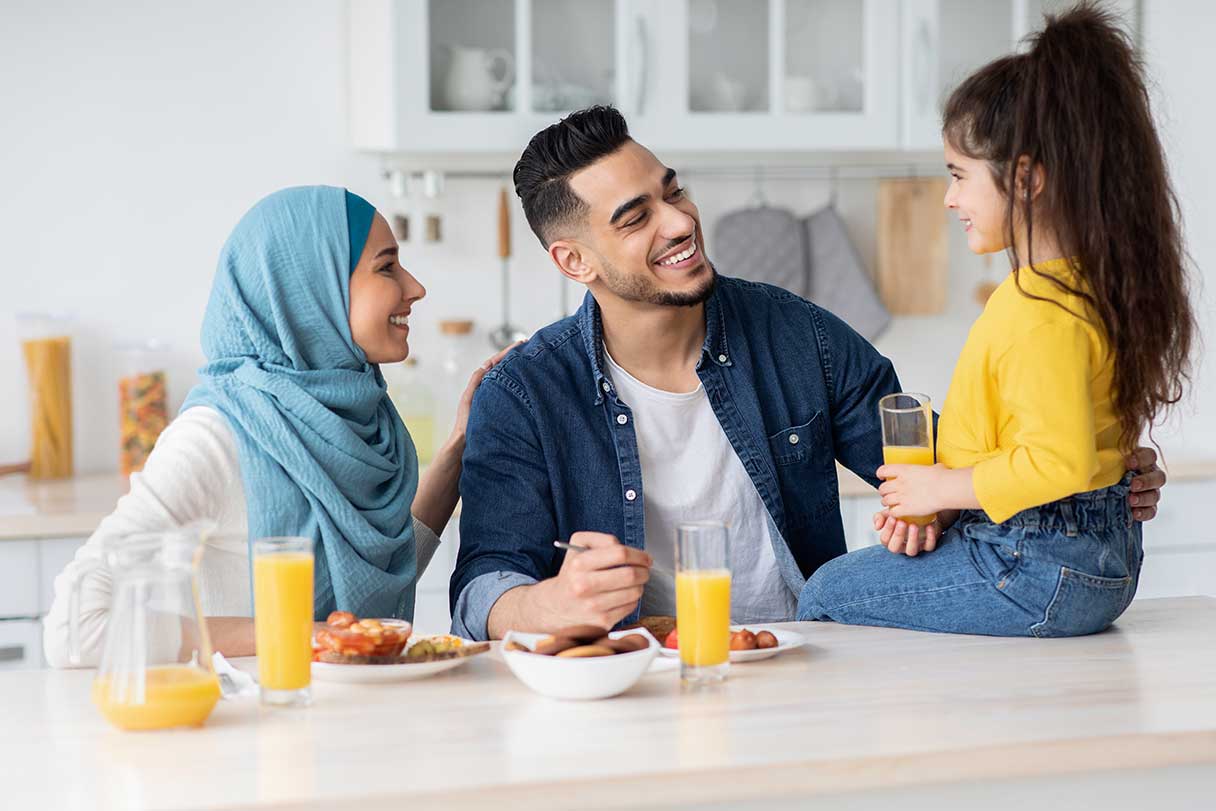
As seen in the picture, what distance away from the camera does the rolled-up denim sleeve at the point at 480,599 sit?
6.14 feet

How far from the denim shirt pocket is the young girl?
16.3 inches

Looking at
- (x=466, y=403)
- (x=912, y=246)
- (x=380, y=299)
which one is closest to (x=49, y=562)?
(x=466, y=403)

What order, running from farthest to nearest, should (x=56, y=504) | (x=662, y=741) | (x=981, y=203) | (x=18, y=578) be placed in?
(x=56, y=504), (x=18, y=578), (x=981, y=203), (x=662, y=741)

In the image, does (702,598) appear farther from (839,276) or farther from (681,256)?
(839,276)

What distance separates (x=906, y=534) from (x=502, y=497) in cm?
58

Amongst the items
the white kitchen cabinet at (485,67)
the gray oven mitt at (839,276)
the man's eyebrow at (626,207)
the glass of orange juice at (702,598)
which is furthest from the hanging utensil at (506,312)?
the glass of orange juice at (702,598)

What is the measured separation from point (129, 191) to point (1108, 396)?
2485 mm

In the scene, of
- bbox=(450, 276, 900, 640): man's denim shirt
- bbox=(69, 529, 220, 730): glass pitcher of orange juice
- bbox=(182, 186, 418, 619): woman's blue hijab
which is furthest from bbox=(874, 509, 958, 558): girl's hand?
bbox=(69, 529, 220, 730): glass pitcher of orange juice

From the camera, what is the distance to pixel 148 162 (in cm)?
339

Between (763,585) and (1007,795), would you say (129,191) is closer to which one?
(763,585)

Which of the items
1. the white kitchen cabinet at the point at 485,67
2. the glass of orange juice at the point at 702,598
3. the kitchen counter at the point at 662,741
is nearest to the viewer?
the kitchen counter at the point at 662,741

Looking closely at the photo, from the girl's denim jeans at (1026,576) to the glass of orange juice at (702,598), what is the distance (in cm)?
37

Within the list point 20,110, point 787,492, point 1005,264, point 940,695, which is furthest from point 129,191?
point 940,695

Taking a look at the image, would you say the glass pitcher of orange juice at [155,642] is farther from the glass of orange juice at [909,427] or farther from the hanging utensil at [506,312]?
the hanging utensil at [506,312]
